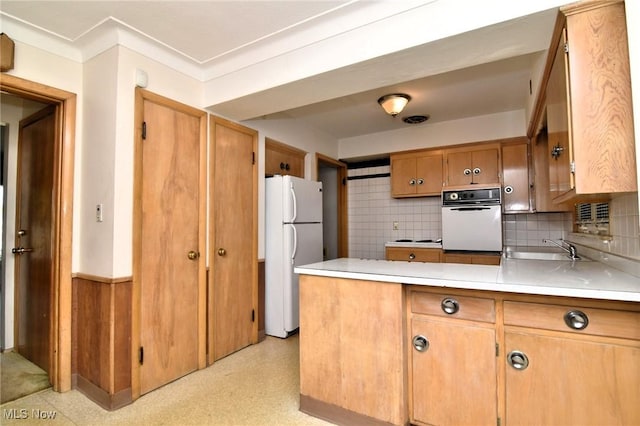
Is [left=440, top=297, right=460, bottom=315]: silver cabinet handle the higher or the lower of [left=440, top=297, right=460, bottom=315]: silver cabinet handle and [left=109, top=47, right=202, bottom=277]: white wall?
the lower

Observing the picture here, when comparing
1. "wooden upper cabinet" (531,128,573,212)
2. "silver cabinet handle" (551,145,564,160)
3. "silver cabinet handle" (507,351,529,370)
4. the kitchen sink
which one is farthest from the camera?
"wooden upper cabinet" (531,128,573,212)

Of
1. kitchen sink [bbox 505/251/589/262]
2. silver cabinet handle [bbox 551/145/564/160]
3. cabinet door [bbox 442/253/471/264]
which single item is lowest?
cabinet door [bbox 442/253/471/264]

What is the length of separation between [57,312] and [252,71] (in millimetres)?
2213

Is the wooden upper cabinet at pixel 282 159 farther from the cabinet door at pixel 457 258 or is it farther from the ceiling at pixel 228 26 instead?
the cabinet door at pixel 457 258

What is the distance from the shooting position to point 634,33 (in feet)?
4.12

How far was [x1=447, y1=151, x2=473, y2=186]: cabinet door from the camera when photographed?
157 inches

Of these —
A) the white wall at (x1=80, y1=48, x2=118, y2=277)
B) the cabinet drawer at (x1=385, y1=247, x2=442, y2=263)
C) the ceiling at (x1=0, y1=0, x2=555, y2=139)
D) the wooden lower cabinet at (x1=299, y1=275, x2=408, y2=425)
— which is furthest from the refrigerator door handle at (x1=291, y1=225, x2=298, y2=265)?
the white wall at (x1=80, y1=48, x2=118, y2=277)

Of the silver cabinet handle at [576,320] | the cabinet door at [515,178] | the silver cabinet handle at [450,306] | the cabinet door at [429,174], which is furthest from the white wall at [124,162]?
the cabinet door at [515,178]

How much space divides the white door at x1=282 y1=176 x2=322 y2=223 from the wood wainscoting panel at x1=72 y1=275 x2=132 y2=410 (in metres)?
1.63

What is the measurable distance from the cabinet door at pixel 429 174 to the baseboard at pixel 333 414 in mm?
3031

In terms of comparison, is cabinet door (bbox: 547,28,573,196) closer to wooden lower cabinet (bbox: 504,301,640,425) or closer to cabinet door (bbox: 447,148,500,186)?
wooden lower cabinet (bbox: 504,301,640,425)

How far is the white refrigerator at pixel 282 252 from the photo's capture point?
A: 3.32 meters

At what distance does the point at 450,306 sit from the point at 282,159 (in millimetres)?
2635

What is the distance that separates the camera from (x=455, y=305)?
164cm
